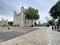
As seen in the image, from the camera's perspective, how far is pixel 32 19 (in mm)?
99875

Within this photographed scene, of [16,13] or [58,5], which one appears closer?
[58,5]

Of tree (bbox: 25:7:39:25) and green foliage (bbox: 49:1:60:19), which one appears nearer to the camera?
green foliage (bbox: 49:1:60:19)

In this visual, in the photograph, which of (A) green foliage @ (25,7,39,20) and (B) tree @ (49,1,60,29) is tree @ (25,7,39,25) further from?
(B) tree @ (49,1,60,29)

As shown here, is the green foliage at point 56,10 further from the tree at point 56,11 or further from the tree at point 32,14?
the tree at point 32,14

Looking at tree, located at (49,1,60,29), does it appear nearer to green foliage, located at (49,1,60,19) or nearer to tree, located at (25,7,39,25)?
green foliage, located at (49,1,60,19)

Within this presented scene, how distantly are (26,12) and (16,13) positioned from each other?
23.2m

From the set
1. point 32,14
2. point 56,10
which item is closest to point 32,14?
A: point 32,14

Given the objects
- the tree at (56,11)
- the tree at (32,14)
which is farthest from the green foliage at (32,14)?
the tree at (56,11)

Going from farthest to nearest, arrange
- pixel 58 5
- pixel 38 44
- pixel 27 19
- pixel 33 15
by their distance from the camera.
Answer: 1. pixel 27 19
2. pixel 33 15
3. pixel 58 5
4. pixel 38 44

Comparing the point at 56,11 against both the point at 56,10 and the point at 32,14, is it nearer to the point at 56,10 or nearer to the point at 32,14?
the point at 56,10

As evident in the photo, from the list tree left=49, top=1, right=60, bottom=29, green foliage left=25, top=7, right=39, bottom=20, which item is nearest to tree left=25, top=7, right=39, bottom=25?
green foliage left=25, top=7, right=39, bottom=20

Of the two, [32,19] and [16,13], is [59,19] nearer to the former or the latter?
[32,19]

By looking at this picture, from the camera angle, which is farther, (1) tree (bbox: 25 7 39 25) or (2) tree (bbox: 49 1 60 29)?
(1) tree (bbox: 25 7 39 25)

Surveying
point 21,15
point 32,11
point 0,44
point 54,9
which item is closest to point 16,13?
point 21,15
